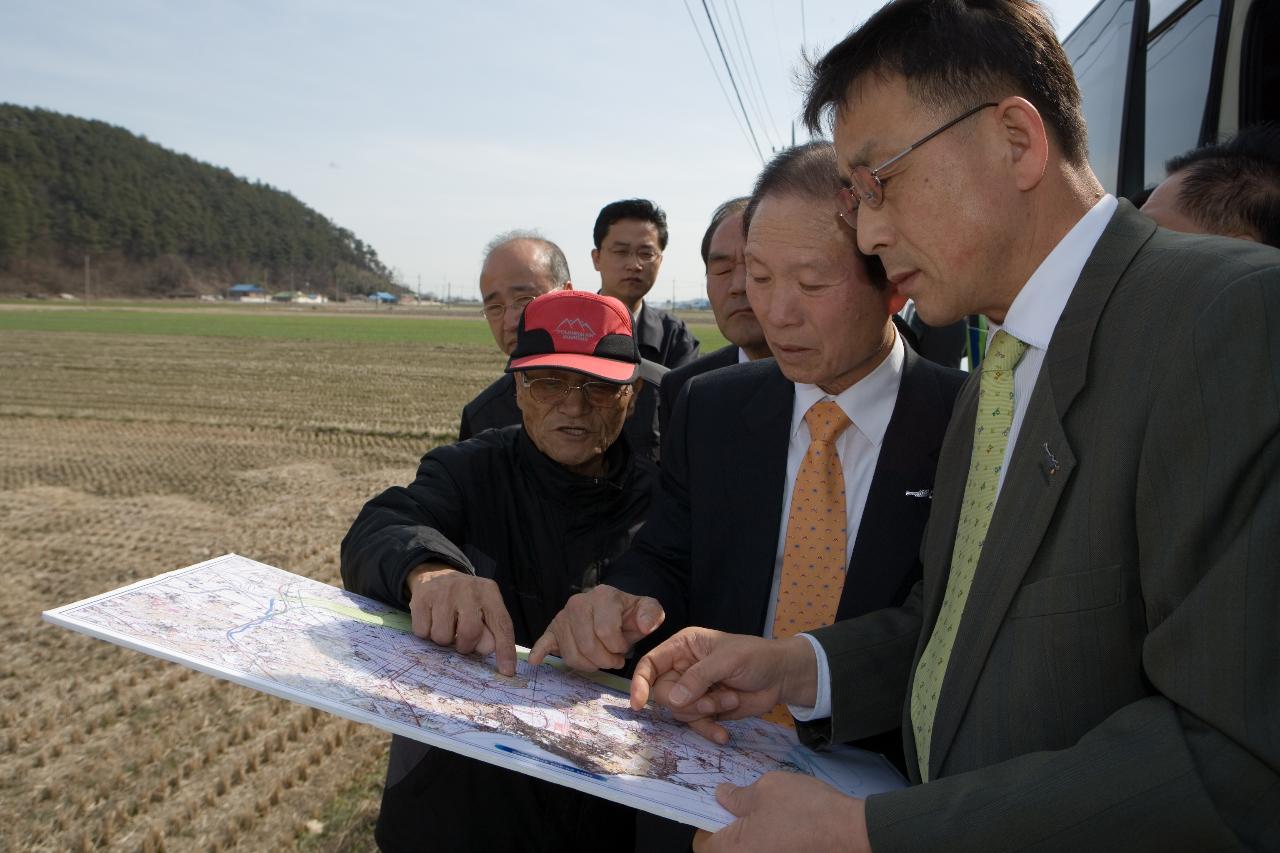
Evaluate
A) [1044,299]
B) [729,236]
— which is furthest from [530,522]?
[729,236]

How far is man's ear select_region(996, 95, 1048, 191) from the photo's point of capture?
1.34 meters

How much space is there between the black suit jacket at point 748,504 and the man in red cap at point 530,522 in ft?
0.86

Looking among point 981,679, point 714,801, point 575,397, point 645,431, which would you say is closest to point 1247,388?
point 981,679

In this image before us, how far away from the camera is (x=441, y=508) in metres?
2.45

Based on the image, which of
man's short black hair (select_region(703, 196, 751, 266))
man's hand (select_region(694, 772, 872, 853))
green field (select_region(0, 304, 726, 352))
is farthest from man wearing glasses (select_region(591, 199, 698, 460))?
green field (select_region(0, 304, 726, 352))

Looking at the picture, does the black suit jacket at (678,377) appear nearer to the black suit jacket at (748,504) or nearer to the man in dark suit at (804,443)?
the black suit jacket at (748,504)

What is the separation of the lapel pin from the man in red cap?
133 centimetres

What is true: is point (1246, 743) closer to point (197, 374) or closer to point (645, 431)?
point (645, 431)

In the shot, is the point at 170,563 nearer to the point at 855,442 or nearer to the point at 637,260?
the point at 637,260

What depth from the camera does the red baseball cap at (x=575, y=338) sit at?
2.55 metres

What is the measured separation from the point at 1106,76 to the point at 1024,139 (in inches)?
195

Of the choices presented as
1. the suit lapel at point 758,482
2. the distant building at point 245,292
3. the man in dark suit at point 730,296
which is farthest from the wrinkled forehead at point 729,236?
the distant building at point 245,292

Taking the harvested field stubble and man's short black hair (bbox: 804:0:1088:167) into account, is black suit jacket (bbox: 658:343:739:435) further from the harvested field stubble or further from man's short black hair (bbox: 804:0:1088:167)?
the harvested field stubble

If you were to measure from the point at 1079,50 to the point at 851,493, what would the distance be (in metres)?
5.79
